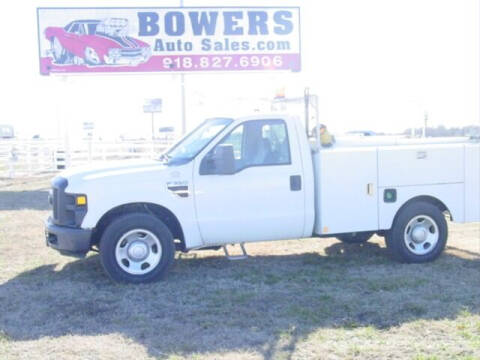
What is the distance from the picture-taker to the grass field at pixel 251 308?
4.94 meters

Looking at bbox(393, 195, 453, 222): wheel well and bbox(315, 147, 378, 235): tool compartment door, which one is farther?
bbox(393, 195, 453, 222): wheel well

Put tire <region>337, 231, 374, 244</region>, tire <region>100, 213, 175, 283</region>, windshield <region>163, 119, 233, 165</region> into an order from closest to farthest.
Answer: tire <region>100, 213, 175, 283</region> < windshield <region>163, 119, 233, 165</region> < tire <region>337, 231, 374, 244</region>

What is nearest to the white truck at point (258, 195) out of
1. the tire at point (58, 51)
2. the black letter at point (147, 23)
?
the black letter at point (147, 23)

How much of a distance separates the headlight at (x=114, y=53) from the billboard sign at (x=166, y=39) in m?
0.03

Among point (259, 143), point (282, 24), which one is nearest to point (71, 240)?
point (259, 143)

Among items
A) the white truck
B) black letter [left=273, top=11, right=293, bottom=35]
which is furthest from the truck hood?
black letter [left=273, top=11, right=293, bottom=35]

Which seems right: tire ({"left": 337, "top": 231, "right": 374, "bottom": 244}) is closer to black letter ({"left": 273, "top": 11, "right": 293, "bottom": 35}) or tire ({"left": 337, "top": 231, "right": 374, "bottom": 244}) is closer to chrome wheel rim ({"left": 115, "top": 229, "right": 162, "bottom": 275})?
chrome wheel rim ({"left": 115, "top": 229, "right": 162, "bottom": 275})

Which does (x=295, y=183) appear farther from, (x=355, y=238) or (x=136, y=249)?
(x=355, y=238)

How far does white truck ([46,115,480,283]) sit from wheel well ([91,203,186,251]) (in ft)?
0.04

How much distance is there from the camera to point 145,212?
23.1 feet

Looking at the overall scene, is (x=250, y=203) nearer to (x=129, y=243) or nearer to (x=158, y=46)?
(x=129, y=243)

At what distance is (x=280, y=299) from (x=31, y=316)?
8.03 feet

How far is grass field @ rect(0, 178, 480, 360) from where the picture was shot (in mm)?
4938

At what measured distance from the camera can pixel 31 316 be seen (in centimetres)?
583
